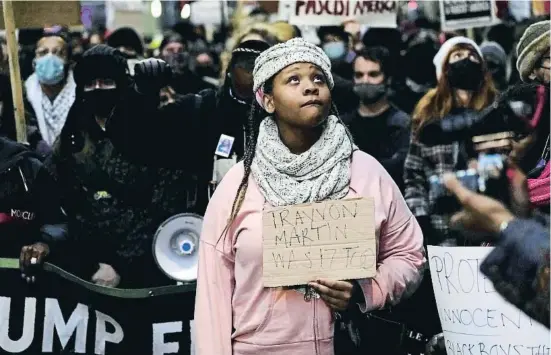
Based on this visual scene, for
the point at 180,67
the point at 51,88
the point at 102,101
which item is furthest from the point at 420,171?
the point at 180,67

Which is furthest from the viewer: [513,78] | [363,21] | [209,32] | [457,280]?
[209,32]

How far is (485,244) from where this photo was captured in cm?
392

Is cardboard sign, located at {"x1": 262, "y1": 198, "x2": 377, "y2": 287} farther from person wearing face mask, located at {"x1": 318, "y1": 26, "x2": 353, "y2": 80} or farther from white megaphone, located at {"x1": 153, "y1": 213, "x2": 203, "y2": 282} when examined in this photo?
person wearing face mask, located at {"x1": 318, "y1": 26, "x2": 353, "y2": 80}

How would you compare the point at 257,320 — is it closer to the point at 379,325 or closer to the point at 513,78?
the point at 379,325

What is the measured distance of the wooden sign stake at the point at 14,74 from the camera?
247 inches

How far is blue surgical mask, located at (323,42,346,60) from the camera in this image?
32.8 ft

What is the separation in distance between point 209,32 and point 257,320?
1260cm

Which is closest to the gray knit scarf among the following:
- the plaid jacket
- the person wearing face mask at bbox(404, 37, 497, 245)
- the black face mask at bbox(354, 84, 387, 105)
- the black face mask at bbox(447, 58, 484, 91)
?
the person wearing face mask at bbox(404, 37, 497, 245)

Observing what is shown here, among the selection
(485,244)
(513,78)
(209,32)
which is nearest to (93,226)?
(485,244)

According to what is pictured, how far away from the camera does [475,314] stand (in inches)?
146

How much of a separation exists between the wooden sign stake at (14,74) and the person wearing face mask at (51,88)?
1241 mm

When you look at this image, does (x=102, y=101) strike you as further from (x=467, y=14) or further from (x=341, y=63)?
(x=467, y=14)

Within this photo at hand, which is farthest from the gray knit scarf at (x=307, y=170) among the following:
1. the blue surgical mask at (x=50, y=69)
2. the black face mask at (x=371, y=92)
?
the blue surgical mask at (x=50, y=69)

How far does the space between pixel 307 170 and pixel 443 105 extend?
2.86 metres
